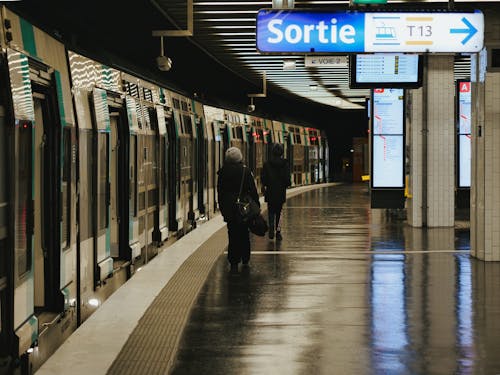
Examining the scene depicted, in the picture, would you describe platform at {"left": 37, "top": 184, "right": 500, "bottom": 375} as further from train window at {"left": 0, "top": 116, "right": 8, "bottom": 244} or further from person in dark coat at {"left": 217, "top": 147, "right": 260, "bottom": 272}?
train window at {"left": 0, "top": 116, "right": 8, "bottom": 244}

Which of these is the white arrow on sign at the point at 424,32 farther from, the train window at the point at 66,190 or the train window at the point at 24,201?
the train window at the point at 24,201

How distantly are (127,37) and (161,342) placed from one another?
9.41 metres

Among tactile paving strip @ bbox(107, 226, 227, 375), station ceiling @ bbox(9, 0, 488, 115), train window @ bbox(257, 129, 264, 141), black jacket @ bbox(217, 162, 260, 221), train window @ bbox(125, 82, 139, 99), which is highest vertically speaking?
station ceiling @ bbox(9, 0, 488, 115)

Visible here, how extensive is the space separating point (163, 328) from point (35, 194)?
1362mm

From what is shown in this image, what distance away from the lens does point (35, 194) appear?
6770 millimetres

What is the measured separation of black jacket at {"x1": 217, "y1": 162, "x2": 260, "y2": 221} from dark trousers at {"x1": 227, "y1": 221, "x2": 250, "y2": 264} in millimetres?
172

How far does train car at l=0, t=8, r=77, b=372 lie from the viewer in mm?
5285

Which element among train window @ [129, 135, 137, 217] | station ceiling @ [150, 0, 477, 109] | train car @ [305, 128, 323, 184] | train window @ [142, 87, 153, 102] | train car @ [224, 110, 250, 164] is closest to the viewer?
train window @ [129, 135, 137, 217]

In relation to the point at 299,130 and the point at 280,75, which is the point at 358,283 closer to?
the point at 280,75

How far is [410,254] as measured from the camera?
11.8 m

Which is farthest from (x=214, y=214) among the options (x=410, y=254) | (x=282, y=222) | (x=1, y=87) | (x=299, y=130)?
(x=299, y=130)

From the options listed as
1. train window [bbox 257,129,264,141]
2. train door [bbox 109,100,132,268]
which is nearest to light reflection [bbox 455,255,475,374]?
train door [bbox 109,100,132,268]

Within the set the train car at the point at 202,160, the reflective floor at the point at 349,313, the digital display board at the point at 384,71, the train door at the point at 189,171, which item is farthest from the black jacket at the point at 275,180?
the train car at the point at 202,160

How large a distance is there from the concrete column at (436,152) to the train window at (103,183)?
7.92m
